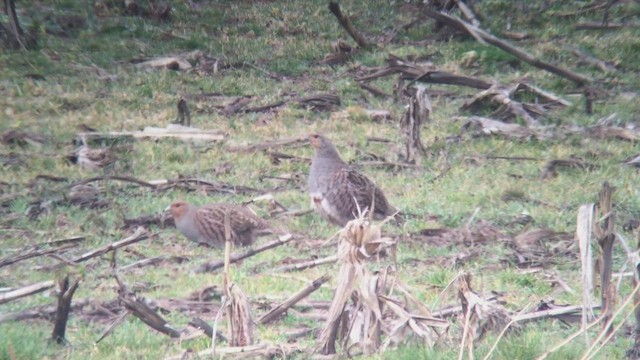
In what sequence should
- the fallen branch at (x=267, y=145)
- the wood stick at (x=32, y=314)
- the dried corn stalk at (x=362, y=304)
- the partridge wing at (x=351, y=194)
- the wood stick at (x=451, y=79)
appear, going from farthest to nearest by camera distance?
the wood stick at (x=451, y=79) → the fallen branch at (x=267, y=145) → the partridge wing at (x=351, y=194) → the wood stick at (x=32, y=314) → the dried corn stalk at (x=362, y=304)

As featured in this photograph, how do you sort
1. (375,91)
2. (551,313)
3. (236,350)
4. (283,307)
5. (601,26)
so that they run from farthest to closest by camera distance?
(601,26) < (375,91) < (551,313) < (283,307) < (236,350)

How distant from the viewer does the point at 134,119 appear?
13.6m

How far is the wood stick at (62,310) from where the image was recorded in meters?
6.75

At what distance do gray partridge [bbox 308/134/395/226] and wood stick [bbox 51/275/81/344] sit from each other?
3202 millimetres

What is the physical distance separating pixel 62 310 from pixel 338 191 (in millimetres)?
3395

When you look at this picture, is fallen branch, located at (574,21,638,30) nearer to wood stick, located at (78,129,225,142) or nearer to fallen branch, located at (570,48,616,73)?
fallen branch, located at (570,48,616,73)

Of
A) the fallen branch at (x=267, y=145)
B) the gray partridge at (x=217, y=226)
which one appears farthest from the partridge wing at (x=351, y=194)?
the fallen branch at (x=267, y=145)

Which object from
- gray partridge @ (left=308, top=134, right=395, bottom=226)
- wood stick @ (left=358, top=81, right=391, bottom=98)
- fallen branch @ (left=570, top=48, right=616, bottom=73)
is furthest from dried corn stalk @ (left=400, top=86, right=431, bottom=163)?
fallen branch @ (left=570, top=48, right=616, bottom=73)

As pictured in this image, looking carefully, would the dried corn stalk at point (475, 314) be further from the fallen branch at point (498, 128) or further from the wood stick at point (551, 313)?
the fallen branch at point (498, 128)

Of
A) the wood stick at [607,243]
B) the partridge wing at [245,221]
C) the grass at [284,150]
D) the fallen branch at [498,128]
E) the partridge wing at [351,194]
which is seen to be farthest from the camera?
the fallen branch at [498,128]

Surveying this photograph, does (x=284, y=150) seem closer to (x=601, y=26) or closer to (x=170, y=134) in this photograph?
(x=170, y=134)

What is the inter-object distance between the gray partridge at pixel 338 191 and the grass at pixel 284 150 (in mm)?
213

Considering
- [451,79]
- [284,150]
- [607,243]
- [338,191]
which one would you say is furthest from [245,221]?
[451,79]

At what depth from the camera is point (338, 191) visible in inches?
384
